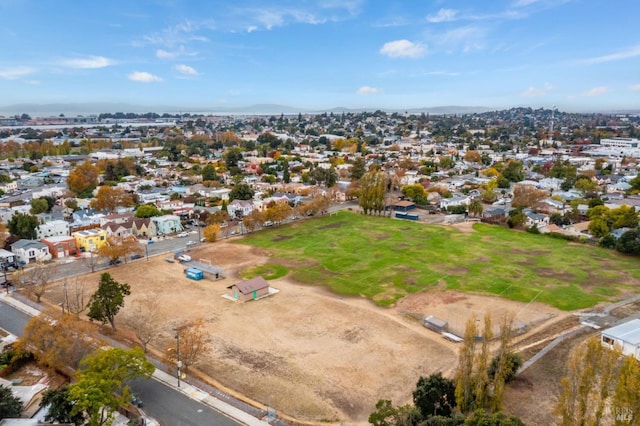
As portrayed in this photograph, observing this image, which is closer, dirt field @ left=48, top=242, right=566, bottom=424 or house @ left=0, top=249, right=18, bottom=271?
dirt field @ left=48, top=242, right=566, bottom=424

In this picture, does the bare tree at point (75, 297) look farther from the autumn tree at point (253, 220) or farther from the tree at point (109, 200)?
the tree at point (109, 200)

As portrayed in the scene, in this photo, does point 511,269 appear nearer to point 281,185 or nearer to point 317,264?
point 317,264

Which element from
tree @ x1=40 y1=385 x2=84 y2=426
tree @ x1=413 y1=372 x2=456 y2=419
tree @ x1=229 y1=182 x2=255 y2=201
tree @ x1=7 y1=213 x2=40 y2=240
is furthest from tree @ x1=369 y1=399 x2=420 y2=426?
tree @ x1=229 y1=182 x2=255 y2=201

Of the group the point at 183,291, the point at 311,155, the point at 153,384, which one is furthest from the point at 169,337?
the point at 311,155

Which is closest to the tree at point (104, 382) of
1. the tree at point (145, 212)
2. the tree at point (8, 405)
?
the tree at point (8, 405)

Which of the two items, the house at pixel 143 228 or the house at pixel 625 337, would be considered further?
the house at pixel 143 228

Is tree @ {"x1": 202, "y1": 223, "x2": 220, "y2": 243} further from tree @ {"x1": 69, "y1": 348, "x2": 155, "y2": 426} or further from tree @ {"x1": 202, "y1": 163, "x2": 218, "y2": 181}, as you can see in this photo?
tree @ {"x1": 202, "y1": 163, "x2": 218, "y2": 181}
